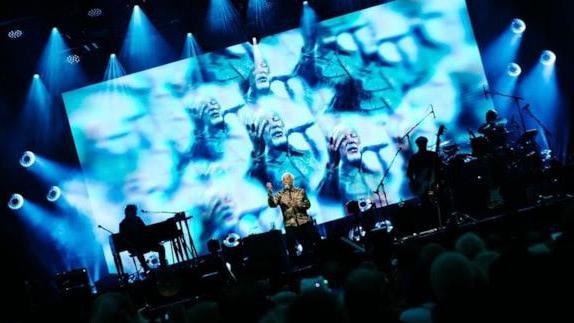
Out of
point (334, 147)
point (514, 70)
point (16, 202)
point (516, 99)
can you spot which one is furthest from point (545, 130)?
point (16, 202)

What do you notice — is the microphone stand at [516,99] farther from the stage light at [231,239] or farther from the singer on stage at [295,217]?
the stage light at [231,239]

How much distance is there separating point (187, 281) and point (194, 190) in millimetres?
4211

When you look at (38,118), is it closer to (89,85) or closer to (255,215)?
(89,85)

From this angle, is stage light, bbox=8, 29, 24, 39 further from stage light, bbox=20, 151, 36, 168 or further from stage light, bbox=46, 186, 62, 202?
stage light, bbox=46, 186, 62, 202

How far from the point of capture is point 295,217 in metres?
10.3

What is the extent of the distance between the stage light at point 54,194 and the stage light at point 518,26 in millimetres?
9861

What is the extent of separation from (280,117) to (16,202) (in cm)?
582

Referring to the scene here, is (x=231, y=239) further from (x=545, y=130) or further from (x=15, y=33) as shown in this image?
(x=545, y=130)

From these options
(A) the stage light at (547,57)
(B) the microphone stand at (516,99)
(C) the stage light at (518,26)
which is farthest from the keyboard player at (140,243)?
(A) the stage light at (547,57)

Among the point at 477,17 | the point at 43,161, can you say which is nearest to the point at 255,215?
the point at 43,161

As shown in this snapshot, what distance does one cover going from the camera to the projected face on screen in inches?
490

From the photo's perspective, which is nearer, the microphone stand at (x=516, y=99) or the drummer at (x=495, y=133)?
the drummer at (x=495, y=133)

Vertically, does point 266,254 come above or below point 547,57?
below

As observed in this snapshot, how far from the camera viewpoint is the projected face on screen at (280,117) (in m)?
12.4
